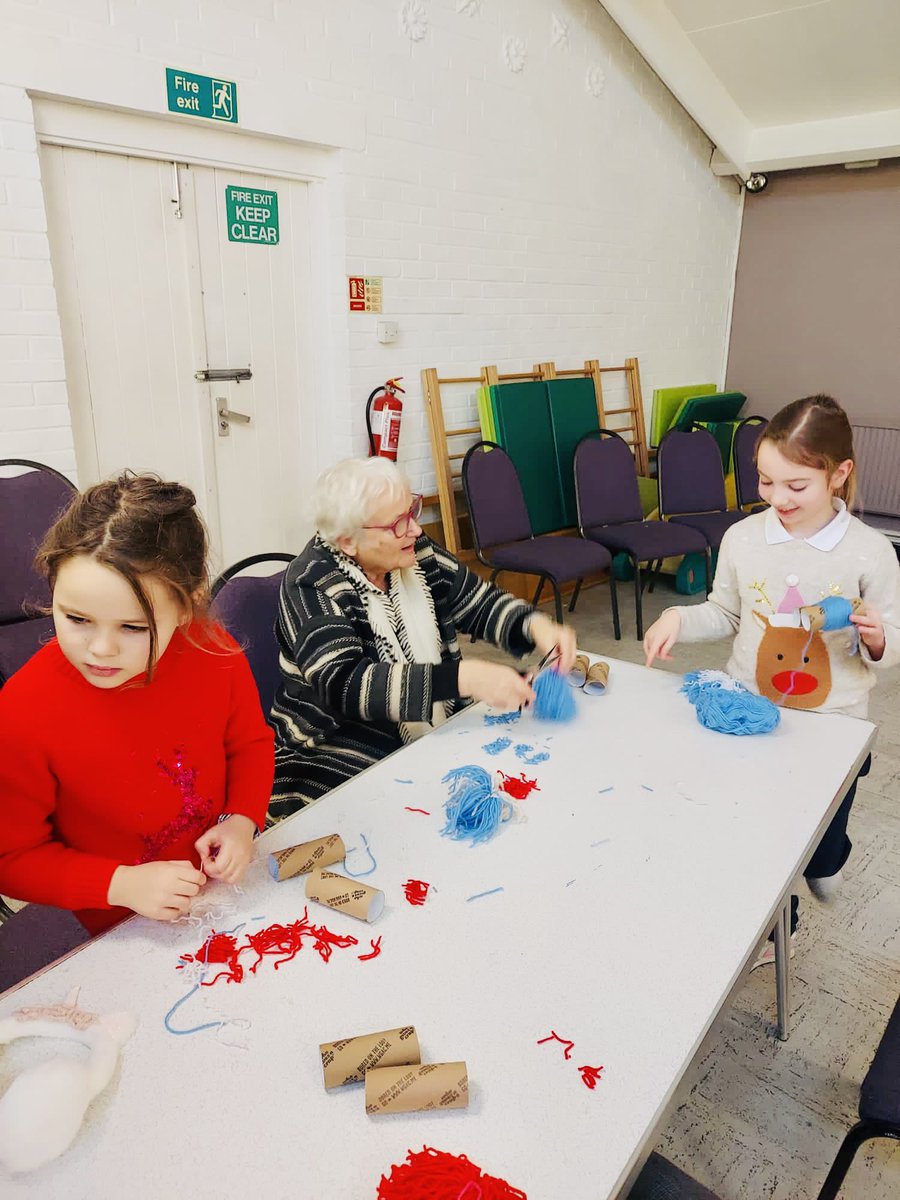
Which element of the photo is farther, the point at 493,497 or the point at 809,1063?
the point at 493,497

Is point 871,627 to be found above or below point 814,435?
below

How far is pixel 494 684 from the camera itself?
1591 millimetres

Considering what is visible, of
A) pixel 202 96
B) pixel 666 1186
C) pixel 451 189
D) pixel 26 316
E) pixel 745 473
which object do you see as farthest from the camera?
pixel 745 473

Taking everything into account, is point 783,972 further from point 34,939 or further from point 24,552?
point 24,552

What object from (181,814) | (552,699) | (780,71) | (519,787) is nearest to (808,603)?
(552,699)

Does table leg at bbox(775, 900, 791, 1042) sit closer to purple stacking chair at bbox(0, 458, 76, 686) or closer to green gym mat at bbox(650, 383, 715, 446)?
purple stacking chair at bbox(0, 458, 76, 686)

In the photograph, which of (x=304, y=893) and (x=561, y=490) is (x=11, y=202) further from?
(x=561, y=490)

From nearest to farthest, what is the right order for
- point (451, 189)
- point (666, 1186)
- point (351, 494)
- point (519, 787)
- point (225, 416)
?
point (666, 1186) < point (519, 787) < point (351, 494) < point (225, 416) < point (451, 189)

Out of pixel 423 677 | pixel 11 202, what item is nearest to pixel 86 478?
pixel 11 202

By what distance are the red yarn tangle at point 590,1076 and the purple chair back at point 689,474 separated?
14.2 feet

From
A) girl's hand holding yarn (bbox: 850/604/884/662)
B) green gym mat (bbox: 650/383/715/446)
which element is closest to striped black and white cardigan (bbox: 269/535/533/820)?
girl's hand holding yarn (bbox: 850/604/884/662)

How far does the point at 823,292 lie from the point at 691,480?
220 centimetres

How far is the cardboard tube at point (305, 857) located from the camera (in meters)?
1.20

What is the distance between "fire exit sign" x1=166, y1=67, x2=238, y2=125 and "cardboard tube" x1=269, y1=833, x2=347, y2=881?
2.91 m
